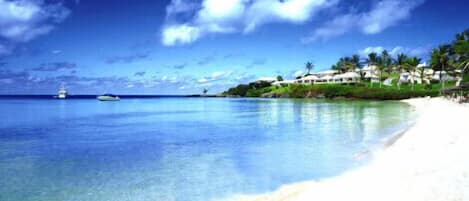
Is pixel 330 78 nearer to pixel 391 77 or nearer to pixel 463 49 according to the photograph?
pixel 391 77

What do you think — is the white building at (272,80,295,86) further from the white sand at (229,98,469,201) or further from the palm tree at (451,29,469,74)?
the white sand at (229,98,469,201)

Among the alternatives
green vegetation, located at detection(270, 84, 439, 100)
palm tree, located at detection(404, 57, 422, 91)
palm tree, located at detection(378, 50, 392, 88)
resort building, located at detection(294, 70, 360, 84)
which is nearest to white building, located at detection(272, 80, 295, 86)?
resort building, located at detection(294, 70, 360, 84)

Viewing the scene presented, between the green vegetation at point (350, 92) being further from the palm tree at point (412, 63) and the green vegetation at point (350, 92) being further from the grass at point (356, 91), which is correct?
the palm tree at point (412, 63)

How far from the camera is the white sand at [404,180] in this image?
7504 mm

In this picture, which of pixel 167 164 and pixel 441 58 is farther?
pixel 441 58

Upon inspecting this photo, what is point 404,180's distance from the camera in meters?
8.90

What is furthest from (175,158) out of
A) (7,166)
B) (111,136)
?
(111,136)

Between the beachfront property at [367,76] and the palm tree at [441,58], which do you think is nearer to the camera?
the palm tree at [441,58]

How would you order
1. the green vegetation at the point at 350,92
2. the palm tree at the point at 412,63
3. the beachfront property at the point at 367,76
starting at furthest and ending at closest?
1. the beachfront property at the point at 367,76
2. the palm tree at the point at 412,63
3. the green vegetation at the point at 350,92

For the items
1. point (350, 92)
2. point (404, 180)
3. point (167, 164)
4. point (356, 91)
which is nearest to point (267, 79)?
point (350, 92)

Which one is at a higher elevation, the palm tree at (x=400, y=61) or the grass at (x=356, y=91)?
the palm tree at (x=400, y=61)

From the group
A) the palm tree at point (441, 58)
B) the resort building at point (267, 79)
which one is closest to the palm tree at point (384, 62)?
the palm tree at point (441, 58)

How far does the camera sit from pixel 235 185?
1106 cm

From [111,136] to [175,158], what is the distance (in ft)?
33.2
